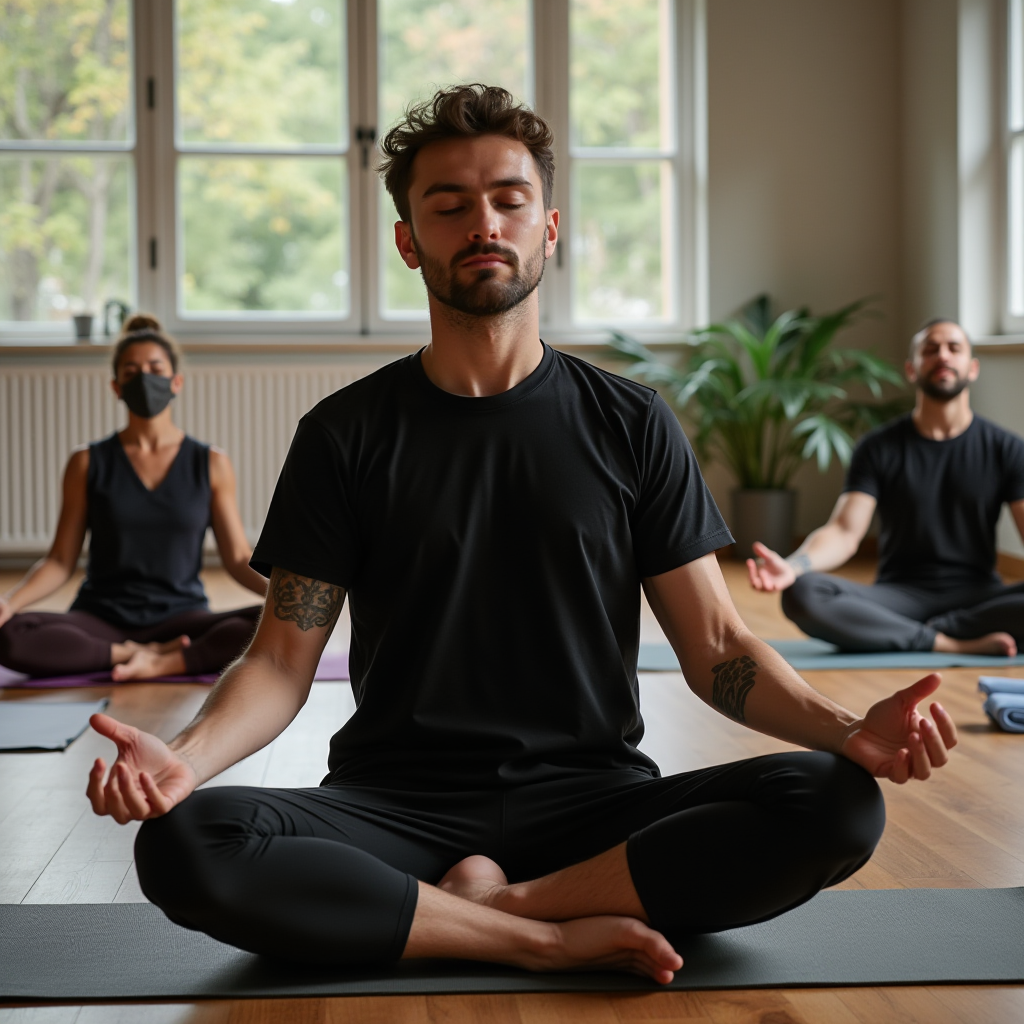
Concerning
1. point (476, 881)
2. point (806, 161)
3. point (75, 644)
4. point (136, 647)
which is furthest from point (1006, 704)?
point (806, 161)

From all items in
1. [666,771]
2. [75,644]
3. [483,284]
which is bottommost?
Answer: [666,771]

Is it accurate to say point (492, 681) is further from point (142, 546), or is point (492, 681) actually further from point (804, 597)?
point (804, 597)

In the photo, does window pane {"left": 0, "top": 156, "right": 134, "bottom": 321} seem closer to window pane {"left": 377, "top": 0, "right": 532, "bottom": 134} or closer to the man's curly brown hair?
window pane {"left": 377, "top": 0, "right": 532, "bottom": 134}

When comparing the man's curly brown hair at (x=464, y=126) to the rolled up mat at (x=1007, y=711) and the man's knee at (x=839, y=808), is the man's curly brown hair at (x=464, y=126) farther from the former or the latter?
the rolled up mat at (x=1007, y=711)

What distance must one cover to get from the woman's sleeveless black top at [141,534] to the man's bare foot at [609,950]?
2.39 meters

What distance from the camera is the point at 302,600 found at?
1749mm

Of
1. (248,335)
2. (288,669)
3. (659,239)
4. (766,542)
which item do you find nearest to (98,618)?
(288,669)

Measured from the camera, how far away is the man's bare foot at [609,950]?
156 cm

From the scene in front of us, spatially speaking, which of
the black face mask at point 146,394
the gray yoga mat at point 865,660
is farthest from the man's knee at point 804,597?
the black face mask at point 146,394

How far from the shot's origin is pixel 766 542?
6.41m

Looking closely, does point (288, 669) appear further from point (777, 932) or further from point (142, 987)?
point (777, 932)

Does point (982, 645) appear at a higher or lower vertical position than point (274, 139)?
lower

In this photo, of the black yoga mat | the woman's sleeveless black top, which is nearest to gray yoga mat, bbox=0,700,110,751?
the woman's sleeveless black top

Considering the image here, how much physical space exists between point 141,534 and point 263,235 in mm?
A: 3223
